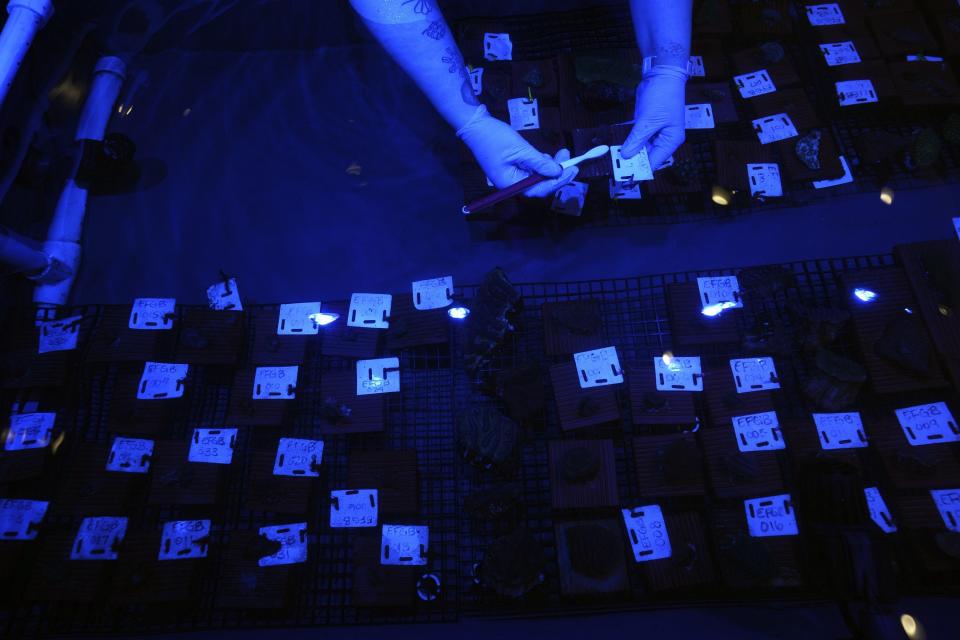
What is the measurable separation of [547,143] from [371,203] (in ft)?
4.30

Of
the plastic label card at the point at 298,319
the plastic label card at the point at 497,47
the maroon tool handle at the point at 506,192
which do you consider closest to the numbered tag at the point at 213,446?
the plastic label card at the point at 298,319

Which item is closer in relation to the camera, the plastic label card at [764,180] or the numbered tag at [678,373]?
the numbered tag at [678,373]

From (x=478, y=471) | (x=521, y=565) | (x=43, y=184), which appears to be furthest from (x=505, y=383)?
(x=43, y=184)

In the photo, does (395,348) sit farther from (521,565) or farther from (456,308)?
(521,565)

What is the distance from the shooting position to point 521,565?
9.01 ft

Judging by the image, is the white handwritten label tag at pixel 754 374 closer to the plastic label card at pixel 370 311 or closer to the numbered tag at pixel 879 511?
the numbered tag at pixel 879 511

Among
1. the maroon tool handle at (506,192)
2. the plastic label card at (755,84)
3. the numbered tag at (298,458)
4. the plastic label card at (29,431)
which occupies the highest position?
the plastic label card at (755,84)

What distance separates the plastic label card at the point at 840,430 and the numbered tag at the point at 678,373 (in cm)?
64

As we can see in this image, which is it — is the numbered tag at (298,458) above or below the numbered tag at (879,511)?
above

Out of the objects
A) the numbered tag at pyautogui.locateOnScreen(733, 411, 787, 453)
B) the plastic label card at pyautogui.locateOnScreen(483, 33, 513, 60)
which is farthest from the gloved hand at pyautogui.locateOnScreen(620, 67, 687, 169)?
the numbered tag at pyautogui.locateOnScreen(733, 411, 787, 453)

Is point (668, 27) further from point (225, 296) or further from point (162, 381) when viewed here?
point (162, 381)

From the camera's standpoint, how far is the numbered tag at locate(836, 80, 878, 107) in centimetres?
379

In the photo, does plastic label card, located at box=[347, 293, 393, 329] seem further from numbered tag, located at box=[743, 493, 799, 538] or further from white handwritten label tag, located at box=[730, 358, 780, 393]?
numbered tag, located at box=[743, 493, 799, 538]

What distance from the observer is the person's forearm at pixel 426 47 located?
3111mm
